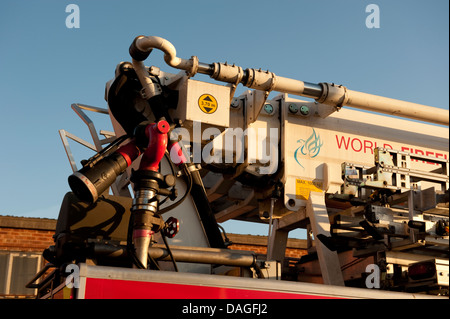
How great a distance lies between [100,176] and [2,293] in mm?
8343

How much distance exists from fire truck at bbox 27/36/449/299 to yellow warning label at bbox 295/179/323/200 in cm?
1

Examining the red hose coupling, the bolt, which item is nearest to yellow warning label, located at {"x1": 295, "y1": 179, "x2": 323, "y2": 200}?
the bolt

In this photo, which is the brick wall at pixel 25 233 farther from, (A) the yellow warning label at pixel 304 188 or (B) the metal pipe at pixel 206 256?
(B) the metal pipe at pixel 206 256

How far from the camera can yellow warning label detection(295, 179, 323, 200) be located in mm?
5762

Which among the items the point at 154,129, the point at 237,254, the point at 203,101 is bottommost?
the point at 237,254

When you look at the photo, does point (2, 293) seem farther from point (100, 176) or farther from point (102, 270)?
point (102, 270)

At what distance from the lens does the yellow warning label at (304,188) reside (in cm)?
576

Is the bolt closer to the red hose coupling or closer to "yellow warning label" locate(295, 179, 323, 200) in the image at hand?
"yellow warning label" locate(295, 179, 323, 200)

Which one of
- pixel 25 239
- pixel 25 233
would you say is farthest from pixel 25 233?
pixel 25 239

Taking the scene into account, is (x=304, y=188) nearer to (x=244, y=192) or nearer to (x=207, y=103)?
(x=244, y=192)

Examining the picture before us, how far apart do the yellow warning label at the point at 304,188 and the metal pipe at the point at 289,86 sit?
0.80m
